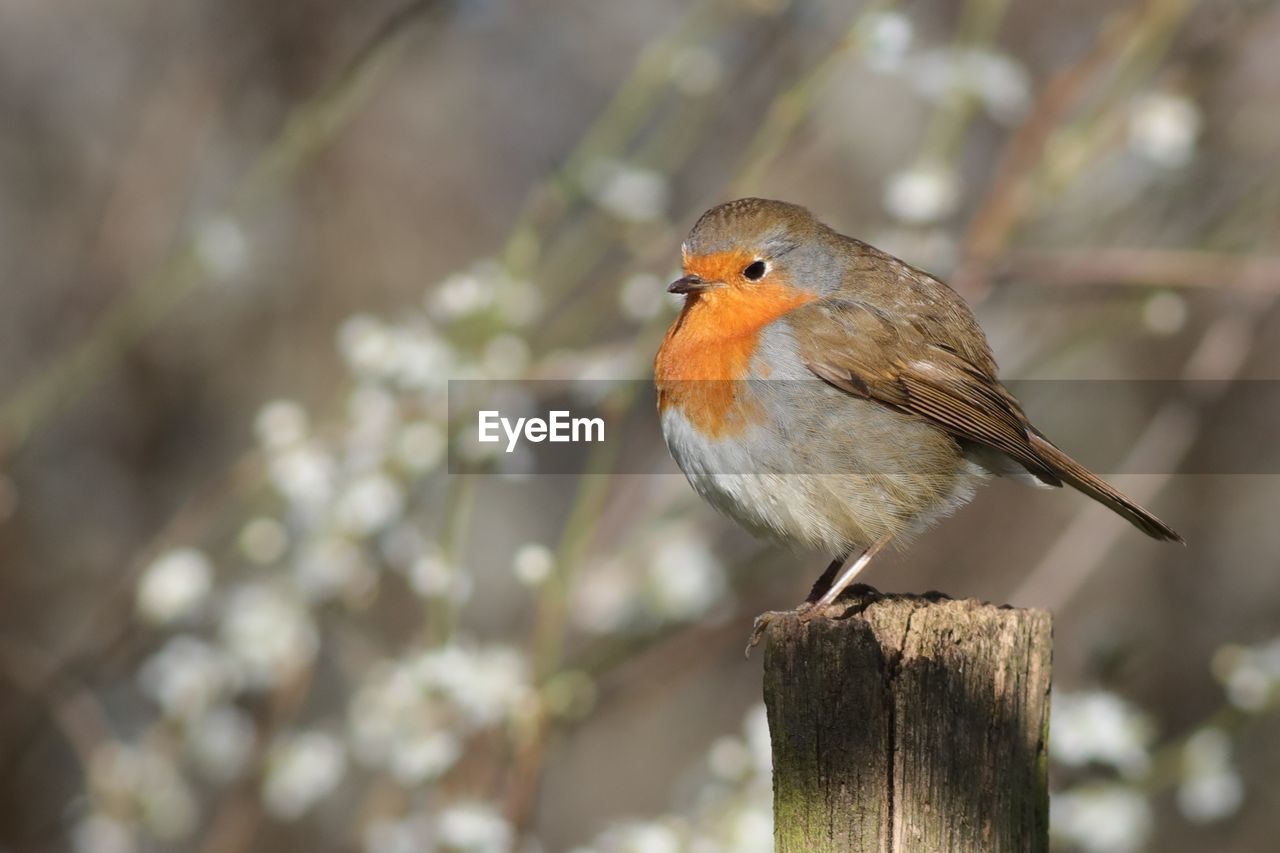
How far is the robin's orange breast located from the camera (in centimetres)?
277

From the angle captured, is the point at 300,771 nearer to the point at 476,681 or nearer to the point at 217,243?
the point at 476,681

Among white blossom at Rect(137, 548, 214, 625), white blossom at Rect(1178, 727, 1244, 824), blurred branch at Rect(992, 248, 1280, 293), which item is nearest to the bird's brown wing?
blurred branch at Rect(992, 248, 1280, 293)

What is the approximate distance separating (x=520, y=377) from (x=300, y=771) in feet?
3.69

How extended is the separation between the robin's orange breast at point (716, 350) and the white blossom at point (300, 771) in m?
1.35

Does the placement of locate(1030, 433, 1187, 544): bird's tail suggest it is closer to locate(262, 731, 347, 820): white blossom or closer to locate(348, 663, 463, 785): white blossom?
locate(348, 663, 463, 785): white blossom

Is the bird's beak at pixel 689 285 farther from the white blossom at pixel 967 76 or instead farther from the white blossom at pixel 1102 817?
the white blossom at pixel 1102 817

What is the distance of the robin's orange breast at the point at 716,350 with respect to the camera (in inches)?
109

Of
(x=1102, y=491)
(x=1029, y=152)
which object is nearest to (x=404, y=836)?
(x=1102, y=491)

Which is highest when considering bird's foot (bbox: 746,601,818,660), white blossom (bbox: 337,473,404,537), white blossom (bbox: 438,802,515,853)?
white blossom (bbox: 337,473,404,537)

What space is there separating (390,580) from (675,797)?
60.3 inches

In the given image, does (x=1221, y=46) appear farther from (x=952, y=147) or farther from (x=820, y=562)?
(x=820, y=562)

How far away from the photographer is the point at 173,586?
130 inches

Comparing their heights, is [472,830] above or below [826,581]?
below

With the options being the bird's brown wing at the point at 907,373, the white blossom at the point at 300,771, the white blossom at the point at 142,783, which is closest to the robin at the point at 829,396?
the bird's brown wing at the point at 907,373
